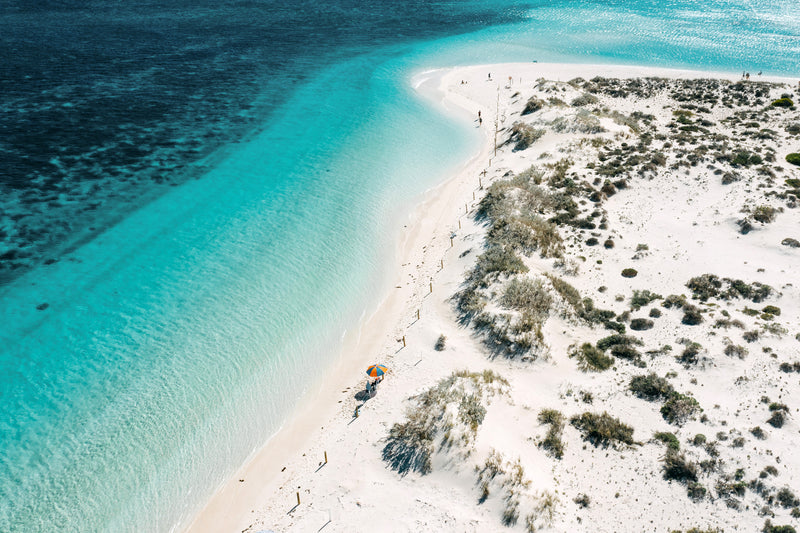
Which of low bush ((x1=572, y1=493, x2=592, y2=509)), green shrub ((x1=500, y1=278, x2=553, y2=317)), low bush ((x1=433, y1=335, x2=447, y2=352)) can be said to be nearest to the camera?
low bush ((x1=572, y1=493, x2=592, y2=509))

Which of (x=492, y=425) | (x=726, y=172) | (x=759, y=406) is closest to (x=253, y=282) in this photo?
(x=492, y=425)

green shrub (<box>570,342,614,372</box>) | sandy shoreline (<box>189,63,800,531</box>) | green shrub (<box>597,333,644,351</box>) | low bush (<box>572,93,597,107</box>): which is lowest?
sandy shoreline (<box>189,63,800,531</box>)

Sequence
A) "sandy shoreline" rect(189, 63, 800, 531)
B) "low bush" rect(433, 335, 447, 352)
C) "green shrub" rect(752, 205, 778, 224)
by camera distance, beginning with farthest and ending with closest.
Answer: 1. "green shrub" rect(752, 205, 778, 224)
2. "low bush" rect(433, 335, 447, 352)
3. "sandy shoreline" rect(189, 63, 800, 531)

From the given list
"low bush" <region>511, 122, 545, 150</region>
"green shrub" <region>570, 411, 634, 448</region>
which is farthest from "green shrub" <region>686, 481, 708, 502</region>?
"low bush" <region>511, 122, 545, 150</region>

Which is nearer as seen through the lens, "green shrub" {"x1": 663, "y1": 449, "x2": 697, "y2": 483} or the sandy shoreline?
"green shrub" {"x1": 663, "y1": 449, "x2": 697, "y2": 483}

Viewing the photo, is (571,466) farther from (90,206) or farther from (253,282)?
(90,206)

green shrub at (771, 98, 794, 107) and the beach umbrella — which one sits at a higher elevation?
green shrub at (771, 98, 794, 107)

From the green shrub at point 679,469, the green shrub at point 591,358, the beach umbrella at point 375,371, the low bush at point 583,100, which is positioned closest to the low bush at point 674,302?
the green shrub at point 591,358

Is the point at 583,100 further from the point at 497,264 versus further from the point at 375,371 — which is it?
the point at 375,371

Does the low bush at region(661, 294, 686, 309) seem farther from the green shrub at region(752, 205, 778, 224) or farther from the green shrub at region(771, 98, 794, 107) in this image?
the green shrub at region(771, 98, 794, 107)
